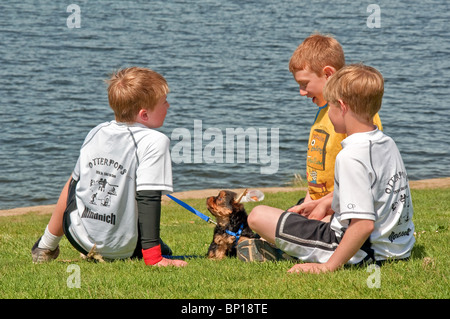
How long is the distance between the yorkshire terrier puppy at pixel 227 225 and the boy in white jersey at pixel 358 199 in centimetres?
103

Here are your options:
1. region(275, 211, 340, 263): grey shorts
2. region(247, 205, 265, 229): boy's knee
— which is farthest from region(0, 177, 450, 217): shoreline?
region(275, 211, 340, 263): grey shorts

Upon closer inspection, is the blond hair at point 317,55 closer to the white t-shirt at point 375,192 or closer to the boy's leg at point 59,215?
the white t-shirt at point 375,192

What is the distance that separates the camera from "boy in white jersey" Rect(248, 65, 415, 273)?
4664 millimetres

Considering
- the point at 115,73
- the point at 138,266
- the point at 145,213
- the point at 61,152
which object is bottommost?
the point at 61,152

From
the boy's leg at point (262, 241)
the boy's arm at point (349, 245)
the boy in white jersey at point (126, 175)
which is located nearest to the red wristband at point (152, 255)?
the boy in white jersey at point (126, 175)

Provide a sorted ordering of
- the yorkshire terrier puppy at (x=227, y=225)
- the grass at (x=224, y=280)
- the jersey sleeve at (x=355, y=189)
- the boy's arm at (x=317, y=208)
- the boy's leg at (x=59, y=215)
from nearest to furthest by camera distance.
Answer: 1. the grass at (x=224, y=280)
2. the jersey sleeve at (x=355, y=189)
3. the boy's arm at (x=317, y=208)
4. the boy's leg at (x=59, y=215)
5. the yorkshire terrier puppy at (x=227, y=225)

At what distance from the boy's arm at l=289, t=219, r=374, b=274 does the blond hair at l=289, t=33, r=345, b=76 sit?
182cm

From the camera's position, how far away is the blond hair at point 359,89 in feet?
15.7

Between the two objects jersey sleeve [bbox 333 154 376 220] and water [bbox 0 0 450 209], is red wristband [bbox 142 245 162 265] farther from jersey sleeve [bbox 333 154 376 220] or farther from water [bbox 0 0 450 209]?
water [bbox 0 0 450 209]

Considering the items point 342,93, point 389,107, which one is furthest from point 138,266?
point 389,107
